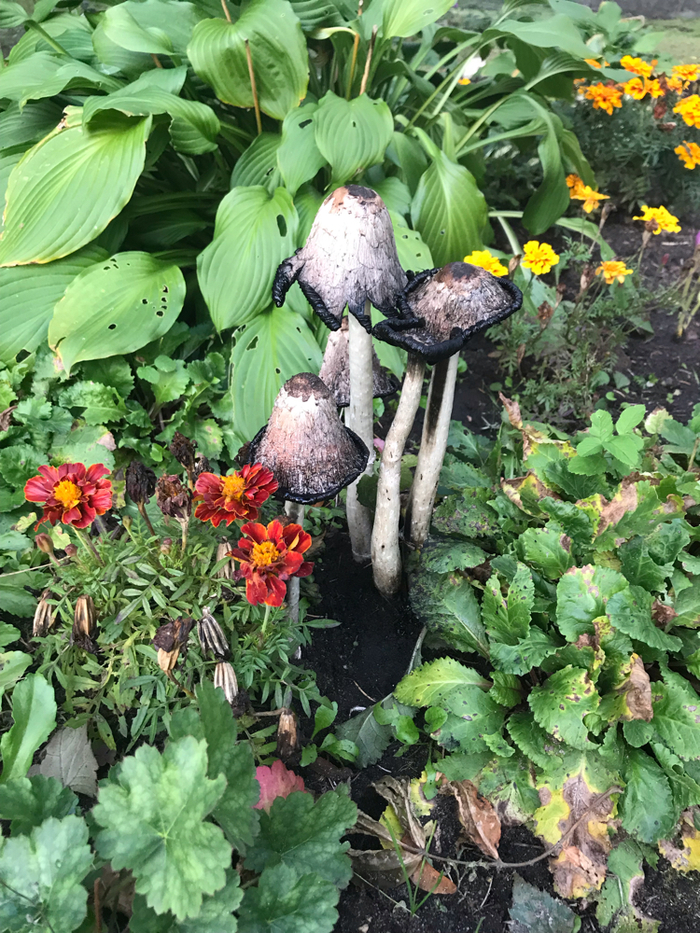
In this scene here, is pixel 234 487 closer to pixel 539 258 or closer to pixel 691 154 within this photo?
pixel 539 258

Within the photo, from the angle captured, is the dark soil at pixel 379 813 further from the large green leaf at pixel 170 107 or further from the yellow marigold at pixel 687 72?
the yellow marigold at pixel 687 72

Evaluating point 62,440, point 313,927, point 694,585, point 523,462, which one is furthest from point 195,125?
point 313,927

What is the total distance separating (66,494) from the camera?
1267 mm

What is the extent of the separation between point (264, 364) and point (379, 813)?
1403 millimetres

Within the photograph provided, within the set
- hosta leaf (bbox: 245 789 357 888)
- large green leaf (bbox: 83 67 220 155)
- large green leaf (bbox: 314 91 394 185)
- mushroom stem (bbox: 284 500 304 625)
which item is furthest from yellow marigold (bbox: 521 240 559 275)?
hosta leaf (bbox: 245 789 357 888)

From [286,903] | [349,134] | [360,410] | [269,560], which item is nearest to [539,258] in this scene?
[349,134]

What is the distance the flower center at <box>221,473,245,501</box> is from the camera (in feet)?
4.08

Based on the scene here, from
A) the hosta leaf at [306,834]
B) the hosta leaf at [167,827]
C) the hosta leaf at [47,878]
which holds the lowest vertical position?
the hosta leaf at [306,834]

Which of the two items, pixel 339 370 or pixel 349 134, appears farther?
pixel 349 134

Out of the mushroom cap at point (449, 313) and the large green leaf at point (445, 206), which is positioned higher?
the mushroom cap at point (449, 313)

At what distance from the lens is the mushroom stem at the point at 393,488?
1437mm

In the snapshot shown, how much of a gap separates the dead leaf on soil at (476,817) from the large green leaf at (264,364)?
49.5 inches

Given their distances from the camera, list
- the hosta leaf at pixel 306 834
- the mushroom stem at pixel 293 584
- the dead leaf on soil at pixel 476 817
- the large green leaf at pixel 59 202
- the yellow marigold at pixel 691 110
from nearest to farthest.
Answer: the hosta leaf at pixel 306 834, the dead leaf on soil at pixel 476 817, the mushroom stem at pixel 293 584, the large green leaf at pixel 59 202, the yellow marigold at pixel 691 110

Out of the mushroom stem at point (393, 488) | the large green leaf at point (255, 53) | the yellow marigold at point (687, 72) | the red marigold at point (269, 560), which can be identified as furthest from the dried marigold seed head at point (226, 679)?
the yellow marigold at point (687, 72)
